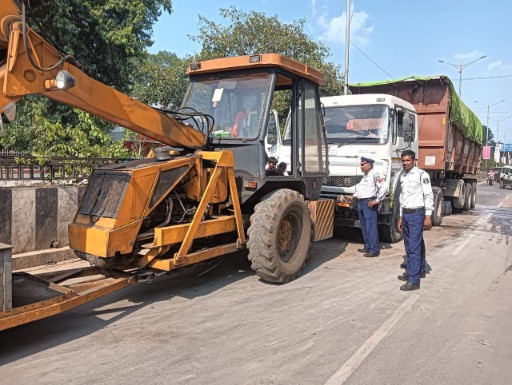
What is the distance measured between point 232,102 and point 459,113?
9241 millimetres

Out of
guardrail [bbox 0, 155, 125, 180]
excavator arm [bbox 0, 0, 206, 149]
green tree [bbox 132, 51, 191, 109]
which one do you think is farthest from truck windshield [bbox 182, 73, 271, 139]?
green tree [bbox 132, 51, 191, 109]

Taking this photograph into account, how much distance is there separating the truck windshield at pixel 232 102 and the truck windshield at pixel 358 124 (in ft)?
10.9

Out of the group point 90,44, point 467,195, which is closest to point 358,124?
point 467,195

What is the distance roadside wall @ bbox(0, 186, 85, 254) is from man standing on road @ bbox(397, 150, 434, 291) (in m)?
4.74

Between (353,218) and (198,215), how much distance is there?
4190 mm

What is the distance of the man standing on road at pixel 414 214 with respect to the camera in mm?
5645

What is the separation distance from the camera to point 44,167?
6.70 meters

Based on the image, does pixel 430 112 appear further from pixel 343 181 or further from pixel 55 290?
pixel 55 290

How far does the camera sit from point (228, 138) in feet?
18.2

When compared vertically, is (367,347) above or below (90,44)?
below

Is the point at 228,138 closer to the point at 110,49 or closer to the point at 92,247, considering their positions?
the point at 92,247

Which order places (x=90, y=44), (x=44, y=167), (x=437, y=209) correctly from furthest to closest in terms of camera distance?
(x=90, y=44), (x=437, y=209), (x=44, y=167)

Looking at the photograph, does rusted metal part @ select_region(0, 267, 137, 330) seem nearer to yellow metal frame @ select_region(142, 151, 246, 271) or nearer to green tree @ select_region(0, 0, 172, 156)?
yellow metal frame @ select_region(142, 151, 246, 271)

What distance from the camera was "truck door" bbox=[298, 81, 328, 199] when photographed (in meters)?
6.04
